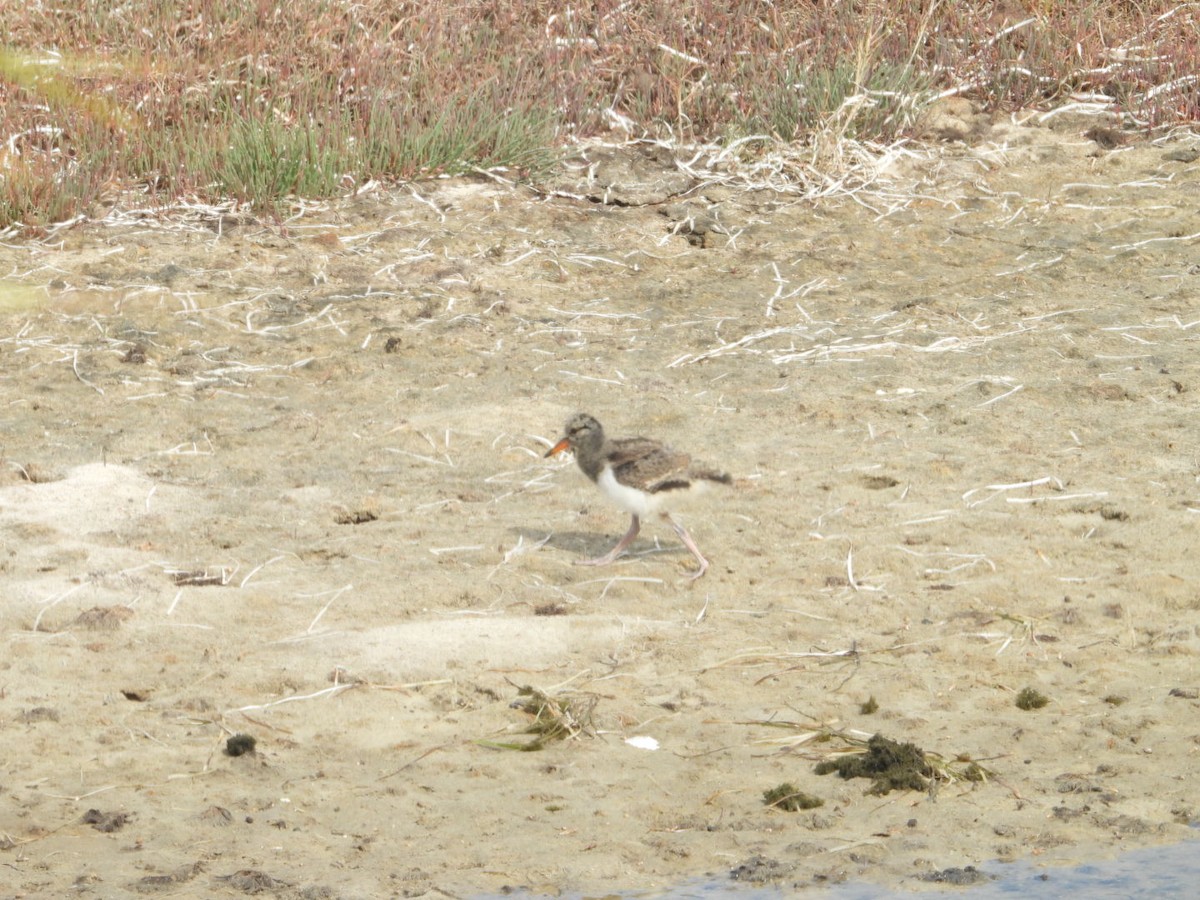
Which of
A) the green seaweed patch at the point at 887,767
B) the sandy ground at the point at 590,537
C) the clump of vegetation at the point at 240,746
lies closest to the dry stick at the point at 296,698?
the sandy ground at the point at 590,537

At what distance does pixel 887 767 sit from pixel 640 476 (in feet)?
6.64

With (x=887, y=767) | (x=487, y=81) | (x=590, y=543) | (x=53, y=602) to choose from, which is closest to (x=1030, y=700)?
(x=887, y=767)

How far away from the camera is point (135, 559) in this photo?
22.4 feet

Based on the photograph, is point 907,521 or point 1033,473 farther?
point 1033,473

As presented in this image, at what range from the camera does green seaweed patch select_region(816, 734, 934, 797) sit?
5215mm

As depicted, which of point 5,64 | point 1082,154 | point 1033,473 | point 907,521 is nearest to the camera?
point 5,64

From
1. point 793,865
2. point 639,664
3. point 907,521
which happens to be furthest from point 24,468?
point 793,865

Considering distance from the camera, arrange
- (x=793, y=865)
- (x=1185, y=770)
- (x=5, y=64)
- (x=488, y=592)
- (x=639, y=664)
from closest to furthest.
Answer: (x=5, y=64)
(x=793, y=865)
(x=1185, y=770)
(x=639, y=664)
(x=488, y=592)

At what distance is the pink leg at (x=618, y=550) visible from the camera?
696 cm

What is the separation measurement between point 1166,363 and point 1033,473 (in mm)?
1958

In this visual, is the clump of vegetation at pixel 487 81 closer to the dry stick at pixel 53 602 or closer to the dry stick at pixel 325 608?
the dry stick at pixel 53 602

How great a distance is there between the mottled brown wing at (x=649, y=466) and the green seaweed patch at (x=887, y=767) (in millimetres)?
1839

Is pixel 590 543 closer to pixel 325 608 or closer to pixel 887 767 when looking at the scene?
pixel 325 608

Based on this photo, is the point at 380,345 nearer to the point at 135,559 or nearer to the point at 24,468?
the point at 24,468
